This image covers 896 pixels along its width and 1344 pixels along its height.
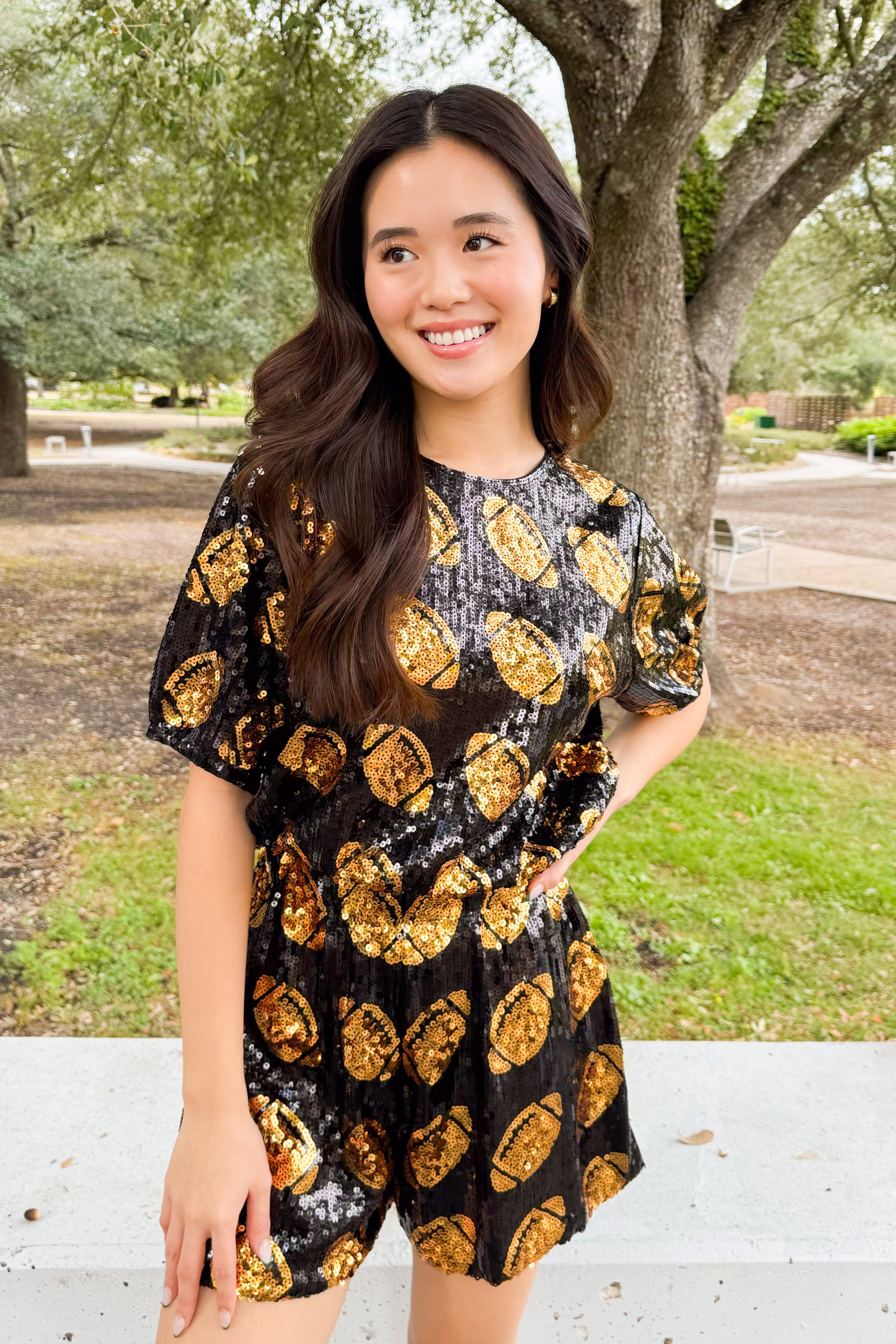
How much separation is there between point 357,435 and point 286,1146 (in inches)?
35.8

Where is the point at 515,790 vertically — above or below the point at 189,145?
below

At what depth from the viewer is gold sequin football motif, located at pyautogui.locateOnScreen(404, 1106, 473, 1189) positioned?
1493 millimetres

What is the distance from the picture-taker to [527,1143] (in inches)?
59.8

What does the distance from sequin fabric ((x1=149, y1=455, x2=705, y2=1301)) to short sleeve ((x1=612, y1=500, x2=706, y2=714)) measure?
0.07 meters

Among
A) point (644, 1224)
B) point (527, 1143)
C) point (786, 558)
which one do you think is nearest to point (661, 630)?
point (527, 1143)

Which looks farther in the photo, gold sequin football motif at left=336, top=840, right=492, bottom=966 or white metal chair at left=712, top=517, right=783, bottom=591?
white metal chair at left=712, top=517, right=783, bottom=591

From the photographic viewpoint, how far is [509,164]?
145 cm

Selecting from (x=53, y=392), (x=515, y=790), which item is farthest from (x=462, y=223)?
(x=53, y=392)

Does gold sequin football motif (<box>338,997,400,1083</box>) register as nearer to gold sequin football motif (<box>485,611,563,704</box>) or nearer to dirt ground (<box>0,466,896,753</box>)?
gold sequin football motif (<box>485,611,563,704</box>)

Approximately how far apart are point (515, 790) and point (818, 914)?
12.0 feet

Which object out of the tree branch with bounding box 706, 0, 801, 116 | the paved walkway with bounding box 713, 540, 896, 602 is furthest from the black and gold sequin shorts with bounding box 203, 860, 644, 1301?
the paved walkway with bounding box 713, 540, 896, 602

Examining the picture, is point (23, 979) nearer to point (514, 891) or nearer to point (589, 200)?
point (514, 891)

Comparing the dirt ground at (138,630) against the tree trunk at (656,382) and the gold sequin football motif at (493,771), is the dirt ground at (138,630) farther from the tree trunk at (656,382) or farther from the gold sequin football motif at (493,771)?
the gold sequin football motif at (493,771)

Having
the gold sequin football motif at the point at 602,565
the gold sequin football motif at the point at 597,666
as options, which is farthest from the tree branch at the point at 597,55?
the gold sequin football motif at the point at 597,666
